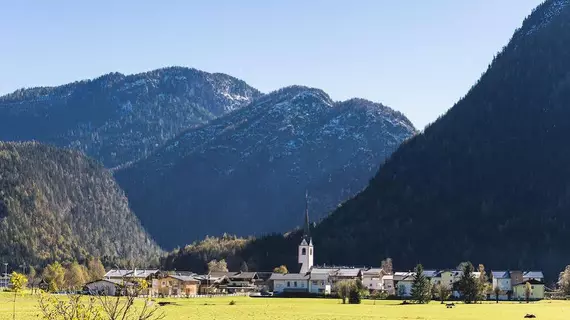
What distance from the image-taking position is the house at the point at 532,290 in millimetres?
172875

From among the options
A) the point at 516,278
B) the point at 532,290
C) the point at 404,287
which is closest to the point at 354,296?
the point at 404,287

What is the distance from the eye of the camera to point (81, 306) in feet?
83.8

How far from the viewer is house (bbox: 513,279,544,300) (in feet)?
567

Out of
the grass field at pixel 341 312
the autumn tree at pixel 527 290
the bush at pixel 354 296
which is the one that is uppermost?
the autumn tree at pixel 527 290

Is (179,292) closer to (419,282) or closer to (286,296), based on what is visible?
(286,296)

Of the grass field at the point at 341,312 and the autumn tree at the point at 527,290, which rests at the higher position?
the autumn tree at the point at 527,290

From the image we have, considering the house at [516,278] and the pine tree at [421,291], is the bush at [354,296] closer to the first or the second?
the pine tree at [421,291]

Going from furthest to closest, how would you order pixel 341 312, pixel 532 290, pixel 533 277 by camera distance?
pixel 533 277
pixel 532 290
pixel 341 312

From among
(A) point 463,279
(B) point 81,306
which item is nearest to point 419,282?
(A) point 463,279

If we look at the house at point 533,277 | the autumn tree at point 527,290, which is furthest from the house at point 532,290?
the house at point 533,277

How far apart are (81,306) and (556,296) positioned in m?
162

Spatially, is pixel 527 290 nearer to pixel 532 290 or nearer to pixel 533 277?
pixel 532 290

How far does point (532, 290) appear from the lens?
175000 mm

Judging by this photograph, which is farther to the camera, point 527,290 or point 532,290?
point 532,290
